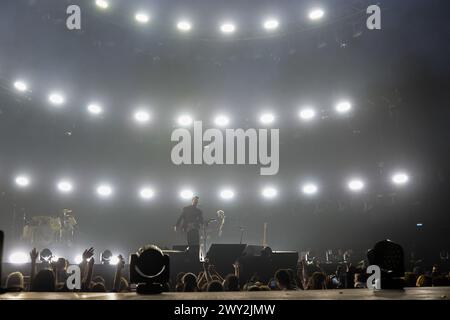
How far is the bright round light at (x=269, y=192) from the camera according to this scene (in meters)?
16.5

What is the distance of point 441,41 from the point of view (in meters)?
13.2

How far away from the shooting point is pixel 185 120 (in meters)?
16.7

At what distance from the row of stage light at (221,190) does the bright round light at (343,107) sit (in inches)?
113

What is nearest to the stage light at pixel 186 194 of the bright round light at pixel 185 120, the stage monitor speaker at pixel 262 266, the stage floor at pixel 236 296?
the bright round light at pixel 185 120

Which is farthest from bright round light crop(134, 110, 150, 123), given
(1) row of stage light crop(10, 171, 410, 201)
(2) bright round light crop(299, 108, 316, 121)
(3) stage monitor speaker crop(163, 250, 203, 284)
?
(3) stage monitor speaker crop(163, 250, 203, 284)

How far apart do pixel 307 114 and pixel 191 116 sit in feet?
16.8

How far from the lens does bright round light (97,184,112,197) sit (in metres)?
15.5

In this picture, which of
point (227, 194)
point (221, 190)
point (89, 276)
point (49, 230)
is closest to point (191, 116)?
point (221, 190)

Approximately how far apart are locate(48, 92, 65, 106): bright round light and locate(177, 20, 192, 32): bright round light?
5.78m

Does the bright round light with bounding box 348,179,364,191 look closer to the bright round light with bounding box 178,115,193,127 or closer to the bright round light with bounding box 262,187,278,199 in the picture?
the bright round light with bounding box 262,187,278,199

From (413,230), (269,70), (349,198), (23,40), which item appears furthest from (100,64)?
(413,230)

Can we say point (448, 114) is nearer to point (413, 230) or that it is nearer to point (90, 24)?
point (413, 230)

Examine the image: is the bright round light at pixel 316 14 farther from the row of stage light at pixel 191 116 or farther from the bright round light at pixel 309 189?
the bright round light at pixel 309 189

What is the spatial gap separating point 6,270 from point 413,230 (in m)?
13.1
